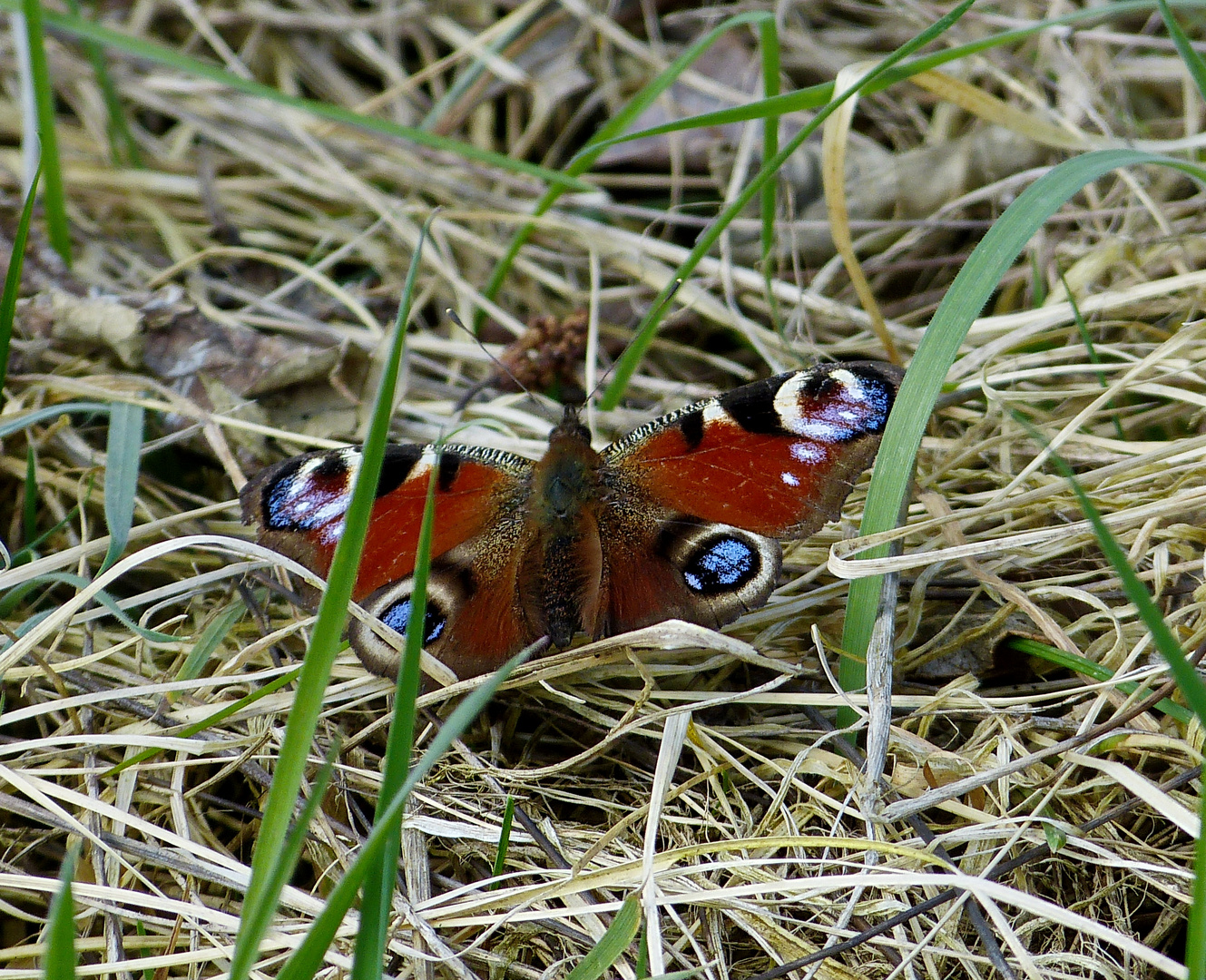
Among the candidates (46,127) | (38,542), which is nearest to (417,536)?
(38,542)

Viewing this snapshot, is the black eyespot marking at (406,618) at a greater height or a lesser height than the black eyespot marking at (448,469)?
lesser

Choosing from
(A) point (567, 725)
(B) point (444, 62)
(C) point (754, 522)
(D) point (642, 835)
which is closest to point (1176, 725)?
(C) point (754, 522)

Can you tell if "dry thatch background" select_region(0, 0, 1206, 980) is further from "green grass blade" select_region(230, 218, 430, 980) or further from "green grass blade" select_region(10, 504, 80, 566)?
"green grass blade" select_region(230, 218, 430, 980)

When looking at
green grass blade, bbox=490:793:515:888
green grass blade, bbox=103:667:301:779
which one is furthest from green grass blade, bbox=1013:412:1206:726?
green grass blade, bbox=103:667:301:779

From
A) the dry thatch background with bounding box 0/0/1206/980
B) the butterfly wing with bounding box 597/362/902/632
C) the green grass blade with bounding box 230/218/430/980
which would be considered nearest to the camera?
the green grass blade with bounding box 230/218/430/980

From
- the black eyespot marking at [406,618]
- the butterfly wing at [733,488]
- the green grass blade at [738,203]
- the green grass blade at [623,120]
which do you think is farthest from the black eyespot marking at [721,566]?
the green grass blade at [623,120]

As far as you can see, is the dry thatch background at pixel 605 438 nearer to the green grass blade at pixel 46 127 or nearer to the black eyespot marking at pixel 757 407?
the green grass blade at pixel 46 127

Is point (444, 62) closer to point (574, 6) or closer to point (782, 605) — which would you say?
point (574, 6)
